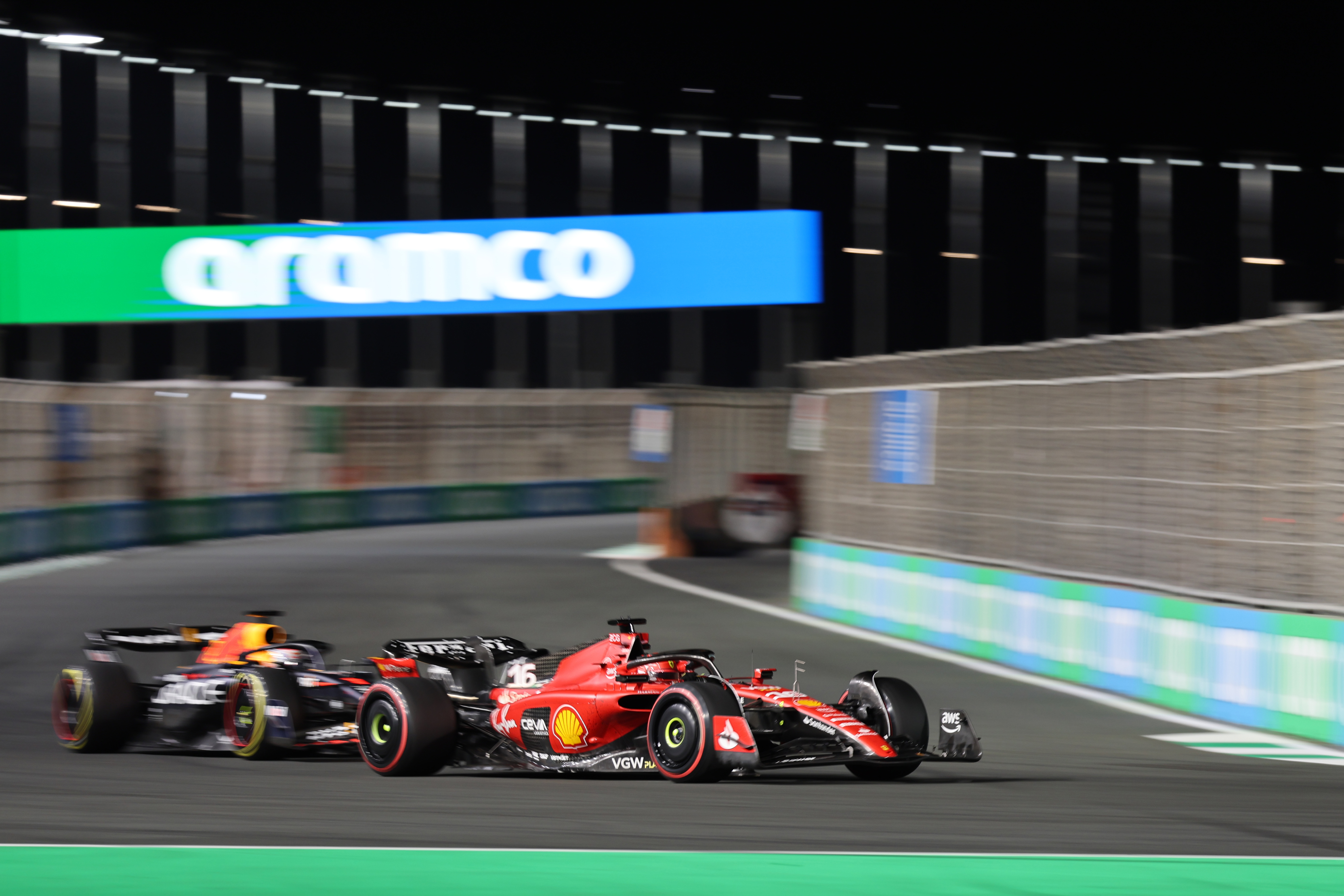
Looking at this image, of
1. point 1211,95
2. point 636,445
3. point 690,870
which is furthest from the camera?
point 636,445

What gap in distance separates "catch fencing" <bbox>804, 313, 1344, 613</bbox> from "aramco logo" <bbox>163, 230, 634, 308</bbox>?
17.4 metres

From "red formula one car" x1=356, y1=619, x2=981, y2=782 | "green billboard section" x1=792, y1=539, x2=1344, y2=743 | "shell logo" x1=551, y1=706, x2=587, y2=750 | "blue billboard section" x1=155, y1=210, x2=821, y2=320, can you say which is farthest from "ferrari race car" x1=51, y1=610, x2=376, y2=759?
"blue billboard section" x1=155, y1=210, x2=821, y2=320

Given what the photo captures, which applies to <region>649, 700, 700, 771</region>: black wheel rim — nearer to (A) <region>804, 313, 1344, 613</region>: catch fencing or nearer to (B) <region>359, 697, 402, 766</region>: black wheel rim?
(B) <region>359, 697, 402, 766</region>: black wheel rim

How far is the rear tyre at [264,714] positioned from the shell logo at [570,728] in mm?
1712

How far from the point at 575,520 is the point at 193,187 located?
1200cm

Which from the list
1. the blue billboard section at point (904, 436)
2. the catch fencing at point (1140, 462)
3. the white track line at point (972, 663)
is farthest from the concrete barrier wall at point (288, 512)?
the catch fencing at point (1140, 462)

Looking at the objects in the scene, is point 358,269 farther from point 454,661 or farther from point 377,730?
point 377,730

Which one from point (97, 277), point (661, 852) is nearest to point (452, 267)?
point (97, 277)

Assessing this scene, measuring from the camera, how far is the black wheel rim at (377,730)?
8469 mm

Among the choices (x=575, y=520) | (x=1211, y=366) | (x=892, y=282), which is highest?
(x=892, y=282)

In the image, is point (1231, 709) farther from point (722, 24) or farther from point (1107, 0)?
point (722, 24)

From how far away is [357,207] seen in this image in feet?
137

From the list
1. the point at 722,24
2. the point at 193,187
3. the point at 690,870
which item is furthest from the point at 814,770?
the point at 193,187

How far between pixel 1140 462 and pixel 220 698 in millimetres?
7362
